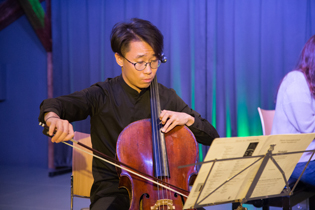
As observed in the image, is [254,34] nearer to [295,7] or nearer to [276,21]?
[276,21]

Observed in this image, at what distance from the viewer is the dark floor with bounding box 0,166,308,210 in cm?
288

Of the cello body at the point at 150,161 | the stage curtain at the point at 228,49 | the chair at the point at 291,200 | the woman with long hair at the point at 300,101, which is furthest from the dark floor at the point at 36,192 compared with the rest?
the cello body at the point at 150,161

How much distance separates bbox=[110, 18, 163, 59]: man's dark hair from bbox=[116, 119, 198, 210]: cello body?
0.36 m

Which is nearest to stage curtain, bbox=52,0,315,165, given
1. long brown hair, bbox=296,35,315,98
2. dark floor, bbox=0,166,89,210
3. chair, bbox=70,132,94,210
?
dark floor, bbox=0,166,89,210

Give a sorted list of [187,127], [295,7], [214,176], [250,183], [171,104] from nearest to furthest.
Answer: [214,176]
[250,183]
[187,127]
[171,104]
[295,7]

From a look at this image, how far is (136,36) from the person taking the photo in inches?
61.3

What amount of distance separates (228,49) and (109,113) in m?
2.78

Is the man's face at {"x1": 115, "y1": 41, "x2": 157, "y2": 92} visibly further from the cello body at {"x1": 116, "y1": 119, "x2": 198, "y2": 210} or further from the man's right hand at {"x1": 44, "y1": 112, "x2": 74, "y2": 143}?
the man's right hand at {"x1": 44, "y1": 112, "x2": 74, "y2": 143}

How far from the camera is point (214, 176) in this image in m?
1.05

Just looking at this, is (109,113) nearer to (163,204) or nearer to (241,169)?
(163,204)

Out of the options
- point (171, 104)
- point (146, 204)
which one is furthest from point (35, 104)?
point (146, 204)

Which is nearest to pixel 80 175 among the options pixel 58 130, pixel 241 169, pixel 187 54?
pixel 58 130

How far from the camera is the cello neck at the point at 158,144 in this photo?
4.44 ft

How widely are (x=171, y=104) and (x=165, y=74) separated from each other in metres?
2.56
